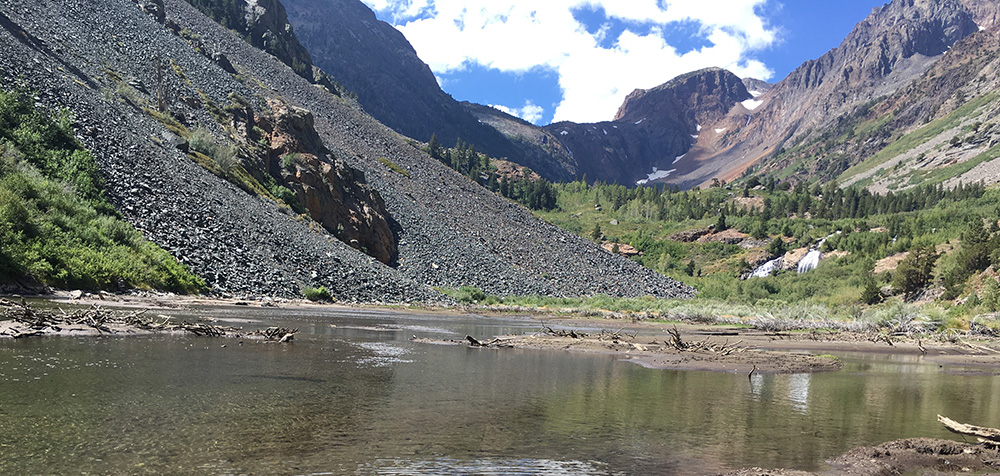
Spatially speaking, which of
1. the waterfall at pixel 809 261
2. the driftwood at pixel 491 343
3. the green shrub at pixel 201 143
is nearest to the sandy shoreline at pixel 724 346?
the driftwood at pixel 491 343

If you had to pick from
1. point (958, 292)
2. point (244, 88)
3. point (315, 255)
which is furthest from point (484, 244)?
point (958, 292)

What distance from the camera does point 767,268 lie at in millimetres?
123625

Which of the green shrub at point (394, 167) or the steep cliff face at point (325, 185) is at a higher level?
the green shrub at point (394, 167)

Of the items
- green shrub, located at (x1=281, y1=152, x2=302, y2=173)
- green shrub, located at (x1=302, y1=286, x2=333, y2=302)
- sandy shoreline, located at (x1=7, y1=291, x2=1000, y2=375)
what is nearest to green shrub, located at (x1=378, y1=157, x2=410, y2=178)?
green shrub, located at (x1=281, y1=152, x2=302, y2=173)

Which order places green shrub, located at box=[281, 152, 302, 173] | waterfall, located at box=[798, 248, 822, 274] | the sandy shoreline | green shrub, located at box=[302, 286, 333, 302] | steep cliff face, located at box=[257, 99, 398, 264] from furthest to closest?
1. waterfall, located at box=[798, 248, 822, 274]
2. green shrub, located at box=[281, 152, 302, 173]
3. steep cliff face, located at box=[257, 99, 398, 264]
4. green shrub, located at box=[302, 286, 333, 302]
5. the sandy shoreline

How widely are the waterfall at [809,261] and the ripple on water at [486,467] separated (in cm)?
11545

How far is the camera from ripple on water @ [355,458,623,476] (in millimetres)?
9554

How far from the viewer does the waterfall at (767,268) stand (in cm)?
12106

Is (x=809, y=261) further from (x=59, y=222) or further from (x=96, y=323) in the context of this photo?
(x=96, y=323)

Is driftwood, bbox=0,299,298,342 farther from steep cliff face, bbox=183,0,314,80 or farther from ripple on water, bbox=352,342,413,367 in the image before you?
steep cliff face, bbox=183,0,314,80

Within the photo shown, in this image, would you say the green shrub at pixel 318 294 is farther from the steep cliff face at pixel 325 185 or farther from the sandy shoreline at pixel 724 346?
the steep cliff face at pixel 325 185

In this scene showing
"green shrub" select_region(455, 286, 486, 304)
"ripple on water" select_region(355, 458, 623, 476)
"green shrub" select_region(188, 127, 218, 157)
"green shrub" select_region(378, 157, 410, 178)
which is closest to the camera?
"ripple on water" select_region(355, 458, 623, 476)

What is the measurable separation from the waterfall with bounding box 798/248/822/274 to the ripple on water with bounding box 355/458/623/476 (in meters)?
115

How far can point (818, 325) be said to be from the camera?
54.0m
